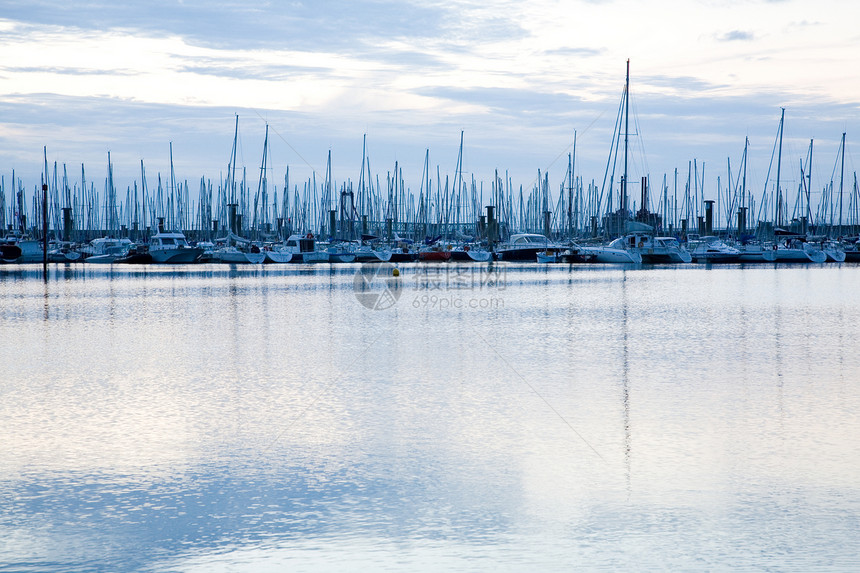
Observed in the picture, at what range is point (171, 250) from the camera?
266ft

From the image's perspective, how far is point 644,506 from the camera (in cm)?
877

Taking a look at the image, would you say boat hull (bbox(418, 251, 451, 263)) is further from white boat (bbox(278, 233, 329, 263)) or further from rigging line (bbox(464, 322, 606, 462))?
rigging line (bbox(464, 322, 606, 462))

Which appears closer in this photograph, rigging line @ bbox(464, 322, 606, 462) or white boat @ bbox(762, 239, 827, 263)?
rigging line @ bbox(464, 322, 606, 462)

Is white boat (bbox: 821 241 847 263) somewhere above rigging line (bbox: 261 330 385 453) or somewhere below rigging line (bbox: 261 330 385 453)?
above

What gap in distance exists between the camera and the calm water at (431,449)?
7.80 metres

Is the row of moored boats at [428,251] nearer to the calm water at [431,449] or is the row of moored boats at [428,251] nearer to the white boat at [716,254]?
the white boat at [716,254]

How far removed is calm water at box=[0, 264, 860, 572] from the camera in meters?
7.80

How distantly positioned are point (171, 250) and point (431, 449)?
240 feet

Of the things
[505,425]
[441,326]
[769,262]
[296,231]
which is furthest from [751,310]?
[296,231]

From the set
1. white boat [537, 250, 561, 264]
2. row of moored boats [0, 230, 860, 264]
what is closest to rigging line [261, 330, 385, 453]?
row of moored boats [0, 230, 860, 264]

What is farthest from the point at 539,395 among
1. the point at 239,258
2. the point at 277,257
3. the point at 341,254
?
the point at 341,254

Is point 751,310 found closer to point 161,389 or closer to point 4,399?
point 161,389

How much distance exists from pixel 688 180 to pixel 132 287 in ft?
253

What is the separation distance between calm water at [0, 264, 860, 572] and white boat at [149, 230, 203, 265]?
190 ft
